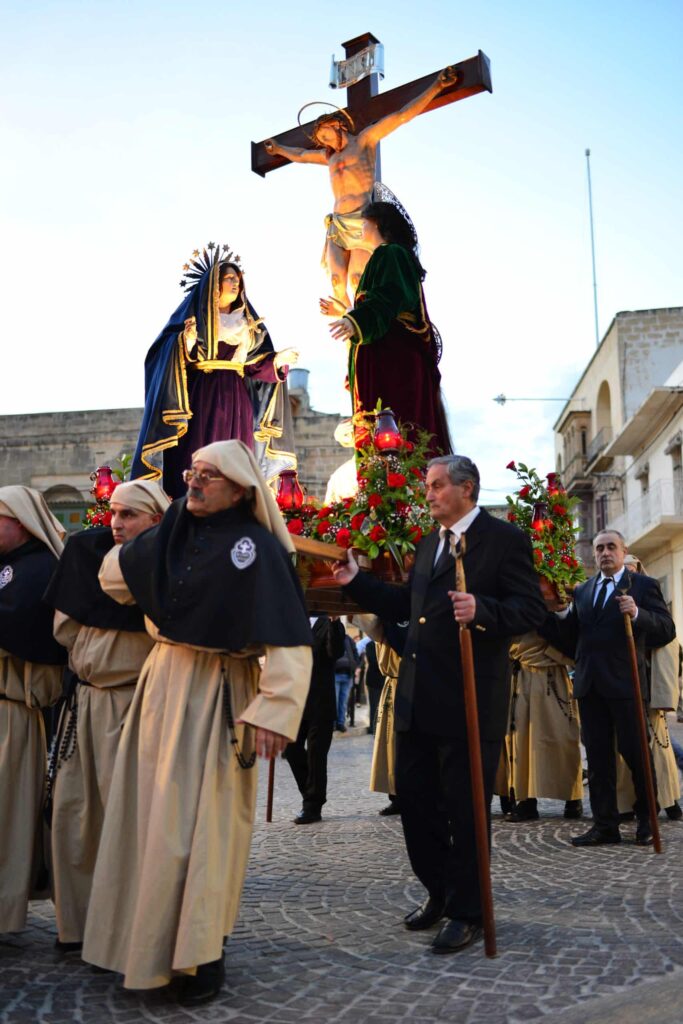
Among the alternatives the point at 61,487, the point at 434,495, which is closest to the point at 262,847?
the point at 434,495

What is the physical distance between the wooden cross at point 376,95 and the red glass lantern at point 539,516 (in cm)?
337

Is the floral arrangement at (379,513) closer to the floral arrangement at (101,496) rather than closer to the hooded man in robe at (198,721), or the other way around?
the floral arrangement at (101,496)

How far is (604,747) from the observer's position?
7.28 m

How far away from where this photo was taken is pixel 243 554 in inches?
162

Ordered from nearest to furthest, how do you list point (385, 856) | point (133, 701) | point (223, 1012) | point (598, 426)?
point (223, 1012), point (133, 701), point (385, 856), point (598, 426)

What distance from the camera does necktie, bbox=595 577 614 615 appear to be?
7.57 meters

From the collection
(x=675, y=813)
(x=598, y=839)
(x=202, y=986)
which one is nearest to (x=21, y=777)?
(x=202, y=986)

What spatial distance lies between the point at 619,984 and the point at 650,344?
37.4 m

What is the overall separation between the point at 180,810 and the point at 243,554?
1008mm

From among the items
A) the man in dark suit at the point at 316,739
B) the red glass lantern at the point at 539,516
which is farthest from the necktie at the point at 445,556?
the man in dark suit at the point at 316,739

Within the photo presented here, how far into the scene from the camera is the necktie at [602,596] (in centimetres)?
757

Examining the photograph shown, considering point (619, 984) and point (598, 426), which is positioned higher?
point (598, 426)

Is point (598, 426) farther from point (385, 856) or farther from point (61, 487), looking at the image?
point (385, 856)

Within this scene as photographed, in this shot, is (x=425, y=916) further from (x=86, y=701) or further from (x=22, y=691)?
(x=22, y=691)
